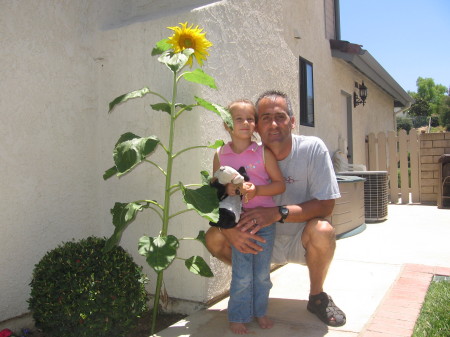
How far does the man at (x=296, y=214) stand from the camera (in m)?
2.56

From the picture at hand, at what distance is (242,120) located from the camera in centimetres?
260

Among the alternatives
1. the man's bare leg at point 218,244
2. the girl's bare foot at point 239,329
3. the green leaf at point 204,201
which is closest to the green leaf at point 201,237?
the man's bare leg at point 218,244

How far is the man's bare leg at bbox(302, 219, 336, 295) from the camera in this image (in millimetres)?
2682

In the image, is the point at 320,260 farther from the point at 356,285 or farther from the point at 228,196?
the point at 356,285

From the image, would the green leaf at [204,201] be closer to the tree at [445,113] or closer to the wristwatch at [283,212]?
the wristwatch at [283,212]

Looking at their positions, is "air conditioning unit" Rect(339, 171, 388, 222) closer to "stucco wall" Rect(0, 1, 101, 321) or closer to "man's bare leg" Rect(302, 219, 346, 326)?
"man's bare leg" Rect(302, 219, 346, 326)

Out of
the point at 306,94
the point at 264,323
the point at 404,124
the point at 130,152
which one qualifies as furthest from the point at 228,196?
the point at 404,124

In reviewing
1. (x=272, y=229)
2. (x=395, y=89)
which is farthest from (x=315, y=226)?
(x=395, y=89)

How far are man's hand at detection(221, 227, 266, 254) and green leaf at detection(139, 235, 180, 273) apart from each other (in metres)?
0.37

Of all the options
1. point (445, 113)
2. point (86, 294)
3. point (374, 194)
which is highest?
point (445, 113)

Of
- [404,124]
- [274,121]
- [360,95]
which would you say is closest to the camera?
[274,121]

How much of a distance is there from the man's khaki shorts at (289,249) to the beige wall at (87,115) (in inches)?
20.5

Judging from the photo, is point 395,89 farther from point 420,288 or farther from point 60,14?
point 60,14

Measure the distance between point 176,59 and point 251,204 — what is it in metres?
1.05
